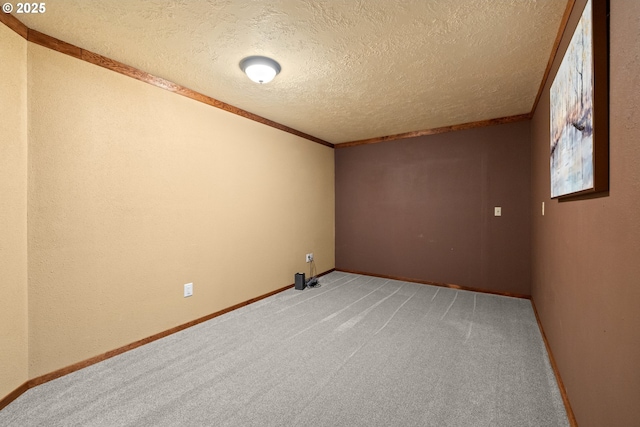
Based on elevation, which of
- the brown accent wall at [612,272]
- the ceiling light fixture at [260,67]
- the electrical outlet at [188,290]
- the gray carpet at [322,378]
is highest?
the ceiling light fixture at [260,67]

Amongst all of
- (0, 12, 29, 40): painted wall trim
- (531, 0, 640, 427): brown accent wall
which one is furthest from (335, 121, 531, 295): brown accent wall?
(0, 12, 29, 40): painted wall trim

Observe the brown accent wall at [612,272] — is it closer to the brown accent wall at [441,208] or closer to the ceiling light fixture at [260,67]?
the ceiling light fixture at [260,67]

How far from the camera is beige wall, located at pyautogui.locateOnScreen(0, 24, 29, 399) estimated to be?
1655mm

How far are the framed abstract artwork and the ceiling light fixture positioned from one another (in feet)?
6.09

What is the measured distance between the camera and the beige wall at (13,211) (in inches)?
65.2

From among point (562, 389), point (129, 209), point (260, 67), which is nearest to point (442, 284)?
point (562, 389)

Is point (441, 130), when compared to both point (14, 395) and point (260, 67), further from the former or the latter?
point (14, 395)

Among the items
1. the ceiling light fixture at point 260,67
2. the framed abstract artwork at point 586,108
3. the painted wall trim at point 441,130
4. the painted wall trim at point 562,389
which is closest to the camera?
the framed abstract artwork at point 586,108

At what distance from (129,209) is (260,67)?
1.58 metres

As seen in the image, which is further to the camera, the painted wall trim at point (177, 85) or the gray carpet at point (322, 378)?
the painted wall trim at point (177, 85)

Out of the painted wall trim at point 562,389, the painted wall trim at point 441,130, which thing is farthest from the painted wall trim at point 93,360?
the painted wall trim at point 441,130

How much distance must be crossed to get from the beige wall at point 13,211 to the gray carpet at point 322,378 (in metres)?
0.27

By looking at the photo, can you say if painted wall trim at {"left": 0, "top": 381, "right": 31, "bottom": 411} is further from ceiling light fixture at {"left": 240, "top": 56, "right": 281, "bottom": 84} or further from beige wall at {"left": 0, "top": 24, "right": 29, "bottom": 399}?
ceiling light fixture at {"left": 240, "top": 56, "right": 281, "bottom": 84}

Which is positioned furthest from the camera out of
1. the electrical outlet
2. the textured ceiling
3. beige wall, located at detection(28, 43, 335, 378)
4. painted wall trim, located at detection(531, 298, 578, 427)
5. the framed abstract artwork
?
the electrical outlet
